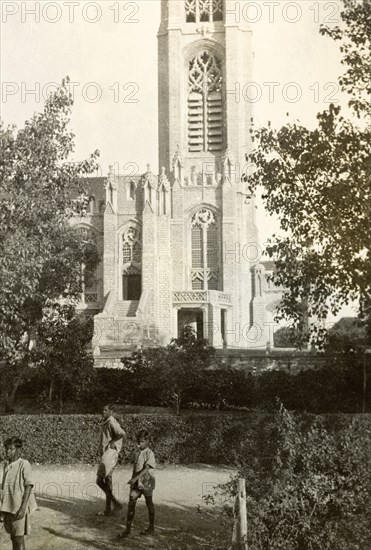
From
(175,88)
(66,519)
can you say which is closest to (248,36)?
(175,88)

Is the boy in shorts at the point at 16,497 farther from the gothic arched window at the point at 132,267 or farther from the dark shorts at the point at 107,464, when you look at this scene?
the gothic arched window at the point at 132,267

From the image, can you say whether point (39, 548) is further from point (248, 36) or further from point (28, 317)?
point (248, 36)

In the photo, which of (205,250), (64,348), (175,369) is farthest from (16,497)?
(205,250)

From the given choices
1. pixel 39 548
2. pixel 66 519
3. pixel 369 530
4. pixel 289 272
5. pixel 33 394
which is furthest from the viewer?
pixel 33 394

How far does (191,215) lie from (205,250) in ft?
7.80

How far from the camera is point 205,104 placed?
44500 mm

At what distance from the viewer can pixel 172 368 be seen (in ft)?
67.2

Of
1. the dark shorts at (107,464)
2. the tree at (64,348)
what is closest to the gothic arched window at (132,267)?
the tree at (64,348)

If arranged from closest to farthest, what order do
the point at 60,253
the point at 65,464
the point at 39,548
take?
the point at 39,548
the point at 65,464
the point at 60,253

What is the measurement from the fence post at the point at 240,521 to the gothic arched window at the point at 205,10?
42.6 m

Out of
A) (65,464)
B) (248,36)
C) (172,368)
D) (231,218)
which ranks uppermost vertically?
(248,36)

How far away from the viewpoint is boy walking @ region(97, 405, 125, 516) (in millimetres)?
9961

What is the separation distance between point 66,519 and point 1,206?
673cm

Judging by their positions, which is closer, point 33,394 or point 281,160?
point 281,160
